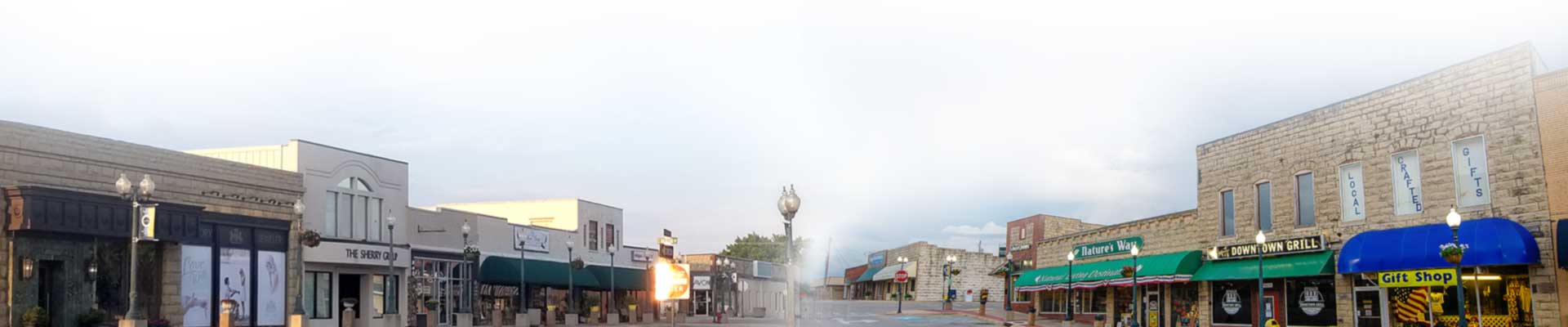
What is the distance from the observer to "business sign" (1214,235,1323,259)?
25.8 meters

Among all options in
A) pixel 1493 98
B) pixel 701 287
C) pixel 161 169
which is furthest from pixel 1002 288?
pixel 161 169

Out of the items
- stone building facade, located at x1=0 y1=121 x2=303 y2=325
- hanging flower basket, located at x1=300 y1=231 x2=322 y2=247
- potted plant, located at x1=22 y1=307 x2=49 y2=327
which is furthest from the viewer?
hanging flower basket, located at x1=300 y1=231 x2=322 y2=247

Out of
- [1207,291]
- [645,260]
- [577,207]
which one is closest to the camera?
[1207,291]

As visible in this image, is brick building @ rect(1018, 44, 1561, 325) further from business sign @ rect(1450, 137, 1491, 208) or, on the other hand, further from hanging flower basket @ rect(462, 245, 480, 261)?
hanging flower basket @ rect(462, 245, 480, 261)

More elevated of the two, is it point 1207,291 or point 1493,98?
point 1493,98

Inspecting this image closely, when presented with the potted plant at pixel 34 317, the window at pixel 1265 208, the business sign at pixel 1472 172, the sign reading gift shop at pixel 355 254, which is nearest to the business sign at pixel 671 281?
the potted plant at pixel 34 317

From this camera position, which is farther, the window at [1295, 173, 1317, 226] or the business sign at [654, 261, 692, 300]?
the window at [1295, 173, 1317, 226]

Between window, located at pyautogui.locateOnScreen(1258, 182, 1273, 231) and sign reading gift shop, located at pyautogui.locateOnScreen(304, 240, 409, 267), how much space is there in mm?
22806

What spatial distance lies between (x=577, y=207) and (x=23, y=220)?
2822 cm

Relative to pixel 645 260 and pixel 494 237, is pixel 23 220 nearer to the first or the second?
pixel 494 237

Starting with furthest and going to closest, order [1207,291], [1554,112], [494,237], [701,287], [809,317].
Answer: [701,287], [494,237], [1207,291], [1554,112], [809,317]

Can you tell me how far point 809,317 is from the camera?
14.3 m

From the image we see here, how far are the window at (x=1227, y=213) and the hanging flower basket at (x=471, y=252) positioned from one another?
23.0 m

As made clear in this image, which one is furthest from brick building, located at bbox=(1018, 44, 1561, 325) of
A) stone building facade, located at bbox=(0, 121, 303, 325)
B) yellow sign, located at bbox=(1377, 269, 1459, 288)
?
stone building facade, located at bbox=(0, 121, 303, 325)
